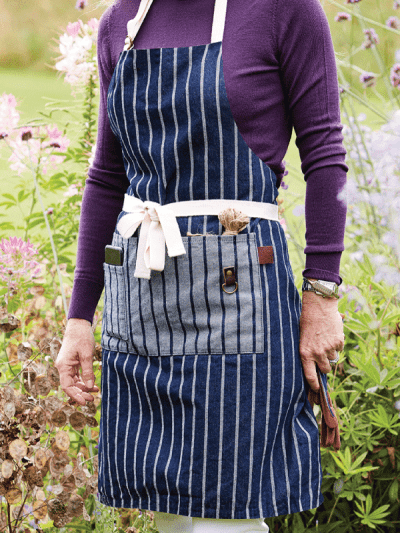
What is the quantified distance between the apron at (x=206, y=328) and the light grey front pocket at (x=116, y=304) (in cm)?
1

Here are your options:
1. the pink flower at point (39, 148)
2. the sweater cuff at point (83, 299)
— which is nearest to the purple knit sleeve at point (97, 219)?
the sweater cuff at point (83, 299)

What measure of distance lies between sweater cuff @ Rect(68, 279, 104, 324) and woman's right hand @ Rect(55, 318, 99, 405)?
1cm

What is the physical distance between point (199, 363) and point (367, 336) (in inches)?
34.0

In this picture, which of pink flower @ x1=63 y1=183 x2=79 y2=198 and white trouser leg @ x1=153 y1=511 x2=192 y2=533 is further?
pink flower @ x1=63 y1=183 x2=79 y2=198

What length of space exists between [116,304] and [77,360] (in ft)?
0.68

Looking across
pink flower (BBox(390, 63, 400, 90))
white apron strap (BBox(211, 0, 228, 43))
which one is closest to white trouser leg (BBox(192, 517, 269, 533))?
white apron strap (BBox(211, 0, 228, 43))

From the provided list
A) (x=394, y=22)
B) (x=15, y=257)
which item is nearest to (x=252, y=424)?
(x=15, y=257)

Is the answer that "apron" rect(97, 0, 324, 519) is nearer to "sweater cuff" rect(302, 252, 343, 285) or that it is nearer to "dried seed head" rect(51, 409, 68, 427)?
"sweater cuff" rect(302, 252, 343, 285)

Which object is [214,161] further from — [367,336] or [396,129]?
[367,336]

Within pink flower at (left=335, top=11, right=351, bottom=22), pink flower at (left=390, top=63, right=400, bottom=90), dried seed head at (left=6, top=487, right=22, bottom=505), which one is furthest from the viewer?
pink flower at (left=335, top=11, right=351, bottom=22)

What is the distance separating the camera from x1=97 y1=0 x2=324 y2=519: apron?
1.05 metres

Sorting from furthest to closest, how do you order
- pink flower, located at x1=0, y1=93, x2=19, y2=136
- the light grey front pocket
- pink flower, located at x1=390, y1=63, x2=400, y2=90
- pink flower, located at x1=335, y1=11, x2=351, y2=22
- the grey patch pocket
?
pink flower, located at x1=335, y1=11, x2=351, y2=22
pink flower, located at x1=390, y1=63, x2=400, y2=90
pink flower, located at x1=0, y1=93, x2=19, y2=136
the light grey front pocket
the grey patch pocket

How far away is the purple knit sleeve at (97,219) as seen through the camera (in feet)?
4.32

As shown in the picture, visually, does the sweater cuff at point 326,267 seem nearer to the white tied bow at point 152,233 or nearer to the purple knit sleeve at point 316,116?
the purple knit sleeve at point 316,116
